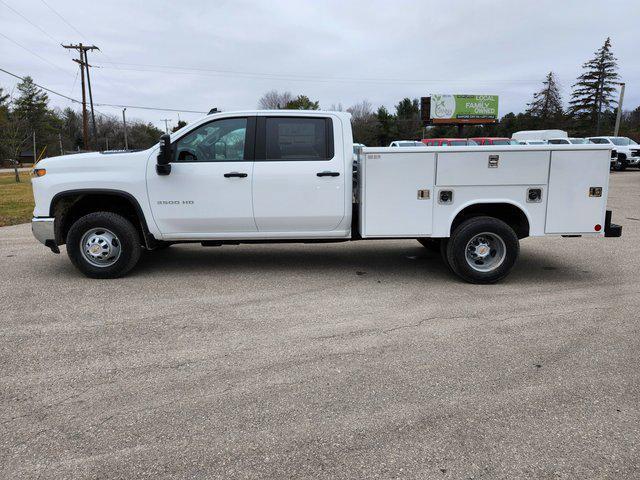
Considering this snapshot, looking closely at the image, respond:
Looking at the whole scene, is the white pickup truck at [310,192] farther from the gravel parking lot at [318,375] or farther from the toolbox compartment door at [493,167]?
the gravel parking lot at [318,375]

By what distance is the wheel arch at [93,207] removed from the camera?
19.6 ft

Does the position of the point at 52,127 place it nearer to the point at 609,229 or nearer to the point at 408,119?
the point at 408,119

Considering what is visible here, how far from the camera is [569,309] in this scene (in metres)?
5.12

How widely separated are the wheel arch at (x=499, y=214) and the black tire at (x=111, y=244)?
12.7 feet

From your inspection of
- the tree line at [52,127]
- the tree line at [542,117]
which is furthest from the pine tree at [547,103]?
the tree line at [52,127]

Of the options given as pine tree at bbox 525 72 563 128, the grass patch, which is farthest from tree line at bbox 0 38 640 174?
the grass patch

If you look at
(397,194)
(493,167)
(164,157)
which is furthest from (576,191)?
(164,157)

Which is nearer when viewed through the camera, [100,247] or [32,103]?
[100,247]

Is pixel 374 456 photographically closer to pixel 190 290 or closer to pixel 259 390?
pixel 259 390

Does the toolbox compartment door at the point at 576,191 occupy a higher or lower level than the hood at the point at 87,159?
lower

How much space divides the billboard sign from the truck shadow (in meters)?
60.9

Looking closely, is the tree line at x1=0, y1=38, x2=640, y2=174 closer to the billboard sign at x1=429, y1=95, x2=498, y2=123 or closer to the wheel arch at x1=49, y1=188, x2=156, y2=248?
the billboard sign at x1=429, y1=95, x2=498, y2=123

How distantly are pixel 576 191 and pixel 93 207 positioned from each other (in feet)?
19.4

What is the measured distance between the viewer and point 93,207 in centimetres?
634
